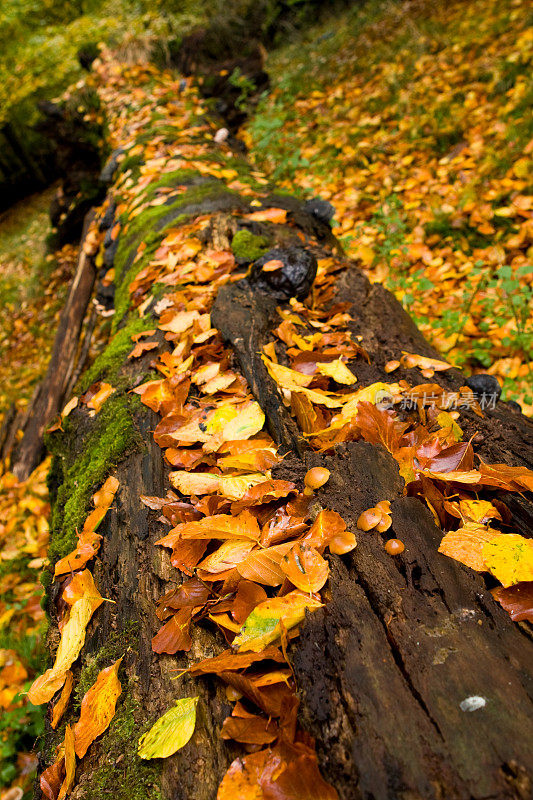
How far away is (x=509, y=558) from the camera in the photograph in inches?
37.9

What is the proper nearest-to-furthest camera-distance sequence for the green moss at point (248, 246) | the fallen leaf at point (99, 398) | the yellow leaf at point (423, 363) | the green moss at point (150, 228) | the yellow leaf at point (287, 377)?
the yellow leaf at point (287, 377), the yellow leaf at point (423, 363), the fallen leaf at point (99, 398), the green moss at point (248, 246), the green moss at point (150, 228)

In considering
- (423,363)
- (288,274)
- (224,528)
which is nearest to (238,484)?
(224,528)

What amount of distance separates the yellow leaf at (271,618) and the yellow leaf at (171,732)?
0.17 m

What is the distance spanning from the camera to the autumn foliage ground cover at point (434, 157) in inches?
117

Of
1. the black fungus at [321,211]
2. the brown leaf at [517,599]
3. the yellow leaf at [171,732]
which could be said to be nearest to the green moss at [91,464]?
the yellow leaf at [171,732]

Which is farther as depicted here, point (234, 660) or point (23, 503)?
point (23, 503)

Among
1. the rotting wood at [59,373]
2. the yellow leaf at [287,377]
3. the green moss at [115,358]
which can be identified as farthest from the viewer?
the rotting wood at [59,373]

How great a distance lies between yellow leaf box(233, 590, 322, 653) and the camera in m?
0.97

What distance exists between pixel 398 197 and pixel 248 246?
8.87 feet

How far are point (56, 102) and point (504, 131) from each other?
5595mm

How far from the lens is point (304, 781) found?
2.60 ft

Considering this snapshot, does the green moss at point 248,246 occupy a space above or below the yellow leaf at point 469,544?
above

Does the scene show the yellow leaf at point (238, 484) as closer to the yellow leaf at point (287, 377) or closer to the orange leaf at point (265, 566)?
the orange leaf at point (265, 566)

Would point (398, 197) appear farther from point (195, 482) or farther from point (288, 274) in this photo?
point (195, 482)
